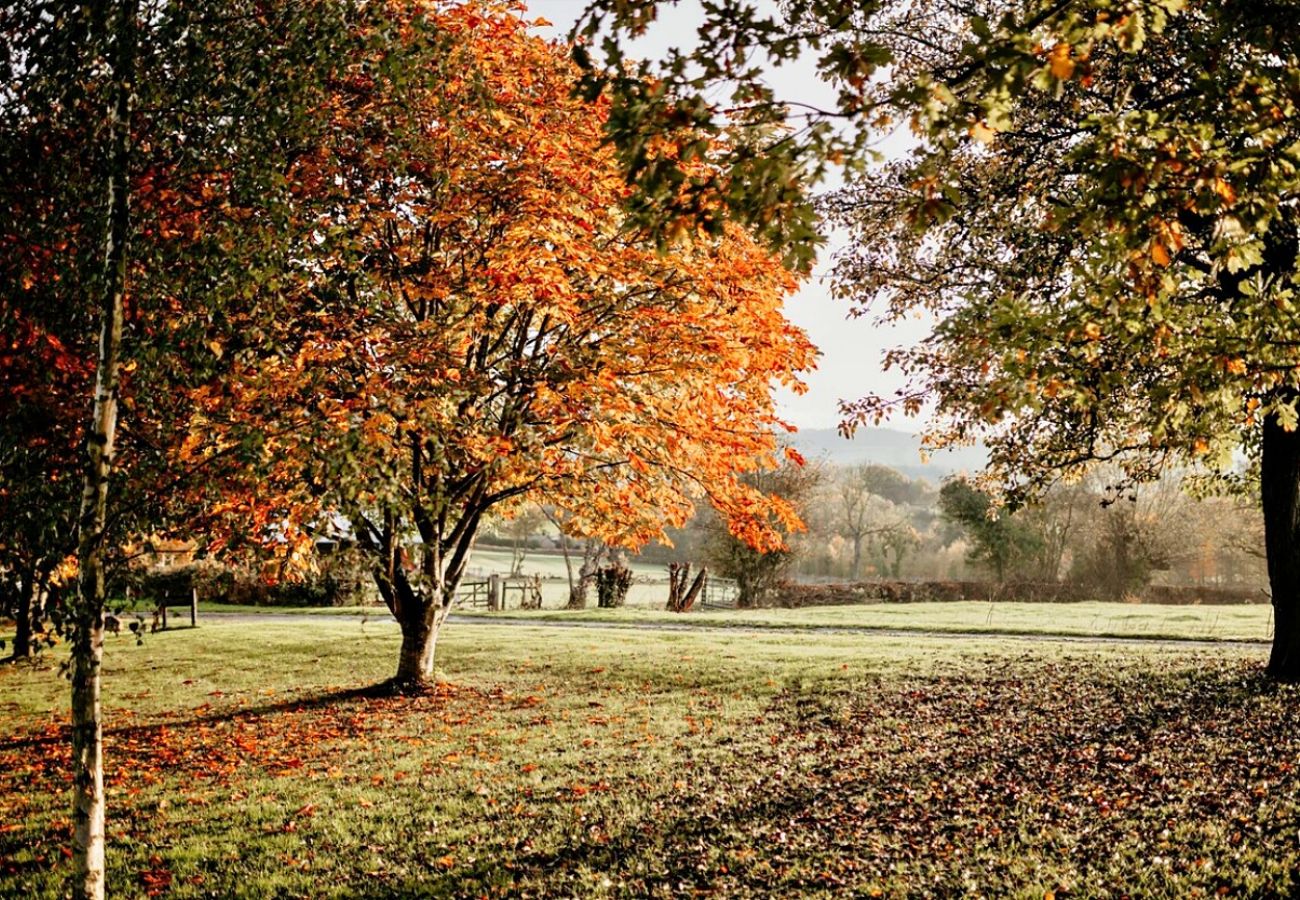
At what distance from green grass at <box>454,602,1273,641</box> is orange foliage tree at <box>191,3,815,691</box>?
47.9 ft

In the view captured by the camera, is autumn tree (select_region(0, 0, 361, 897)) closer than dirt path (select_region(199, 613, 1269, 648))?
Yes

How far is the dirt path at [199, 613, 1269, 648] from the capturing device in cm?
2170

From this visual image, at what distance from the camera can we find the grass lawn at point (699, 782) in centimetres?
653

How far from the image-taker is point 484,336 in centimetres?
1340

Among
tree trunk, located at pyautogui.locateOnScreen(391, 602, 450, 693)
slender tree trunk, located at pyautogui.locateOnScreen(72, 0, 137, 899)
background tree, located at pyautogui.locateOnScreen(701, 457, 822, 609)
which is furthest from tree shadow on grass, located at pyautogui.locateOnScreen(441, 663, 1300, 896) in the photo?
background tree, located at pyautogui.locateOnScreen(701, 457, 822, 609)

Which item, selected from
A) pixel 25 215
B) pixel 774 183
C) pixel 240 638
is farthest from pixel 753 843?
pixel 240 638

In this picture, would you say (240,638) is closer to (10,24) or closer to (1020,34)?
(10,24)

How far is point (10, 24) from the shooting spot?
6.00 m

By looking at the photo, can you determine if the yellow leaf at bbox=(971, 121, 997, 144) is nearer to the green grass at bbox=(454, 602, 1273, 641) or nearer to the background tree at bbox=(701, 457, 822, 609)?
the green grass at bbox=(454, 602, 1273, 641)

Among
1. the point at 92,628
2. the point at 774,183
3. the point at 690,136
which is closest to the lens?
the point at 774,183

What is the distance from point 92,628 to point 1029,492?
12.5m

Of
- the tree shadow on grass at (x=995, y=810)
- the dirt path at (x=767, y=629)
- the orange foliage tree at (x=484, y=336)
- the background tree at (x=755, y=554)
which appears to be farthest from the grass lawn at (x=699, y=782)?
the background tree at (x=755, y=554)

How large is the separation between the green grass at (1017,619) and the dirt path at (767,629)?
1.07 ft

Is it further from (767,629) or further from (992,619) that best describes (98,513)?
(992,619)
